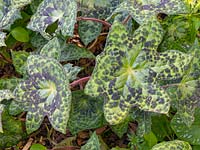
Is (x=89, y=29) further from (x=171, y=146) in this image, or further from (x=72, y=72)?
(x=171, y=146)

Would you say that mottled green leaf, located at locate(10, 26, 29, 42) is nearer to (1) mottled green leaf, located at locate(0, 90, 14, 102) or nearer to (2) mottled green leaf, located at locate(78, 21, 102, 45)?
(2) mottled green leaf, located at locate(78, 21, 102, 45)

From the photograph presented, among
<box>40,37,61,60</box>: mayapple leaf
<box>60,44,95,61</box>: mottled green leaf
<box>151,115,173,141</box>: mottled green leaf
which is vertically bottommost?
<box>151,115,173,141</box>: mottled green leaf

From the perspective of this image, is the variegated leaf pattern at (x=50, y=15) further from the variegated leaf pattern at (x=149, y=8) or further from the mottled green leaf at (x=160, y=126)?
the mottled green leaf at (x=160, y=126)

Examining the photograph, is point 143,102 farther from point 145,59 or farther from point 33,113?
point 33,113

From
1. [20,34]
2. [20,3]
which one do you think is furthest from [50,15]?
[20,34]

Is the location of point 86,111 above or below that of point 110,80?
below

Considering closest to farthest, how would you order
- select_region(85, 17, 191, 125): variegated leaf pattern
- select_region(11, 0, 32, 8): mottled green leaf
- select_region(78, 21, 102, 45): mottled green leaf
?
select_region(85, 17, 191, 125): variegated leaf pattern
select_region(11, 0, 32, 8): mottled green leaf
select_region(78, 21, 102, 45): mottled green leaf

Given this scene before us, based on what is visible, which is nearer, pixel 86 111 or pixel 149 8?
pixel 149 8

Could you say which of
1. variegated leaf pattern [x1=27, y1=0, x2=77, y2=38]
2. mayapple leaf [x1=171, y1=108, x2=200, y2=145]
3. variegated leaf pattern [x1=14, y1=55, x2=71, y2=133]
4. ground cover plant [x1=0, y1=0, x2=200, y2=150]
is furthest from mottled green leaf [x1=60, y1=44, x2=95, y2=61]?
mayapple leaf [x1=171, y1=108, x2=200, y2=145]
